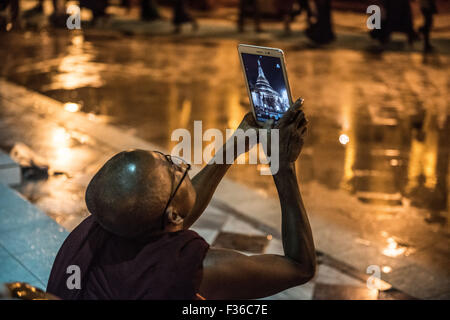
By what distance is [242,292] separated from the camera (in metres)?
1.65

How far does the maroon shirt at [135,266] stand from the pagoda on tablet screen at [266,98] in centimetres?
54

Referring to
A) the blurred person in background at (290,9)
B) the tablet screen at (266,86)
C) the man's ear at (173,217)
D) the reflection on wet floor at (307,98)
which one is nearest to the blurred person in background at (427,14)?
the reflection on wet floor at (307,98)

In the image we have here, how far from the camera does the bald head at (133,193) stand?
1472mm

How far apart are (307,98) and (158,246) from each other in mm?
7039

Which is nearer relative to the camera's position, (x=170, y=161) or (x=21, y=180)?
(x=170, y=161)

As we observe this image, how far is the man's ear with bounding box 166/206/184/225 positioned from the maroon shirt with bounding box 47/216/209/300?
0.10 ft

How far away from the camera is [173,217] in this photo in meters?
1.53

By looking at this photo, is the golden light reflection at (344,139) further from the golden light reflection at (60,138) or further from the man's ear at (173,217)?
the man's ear at (173,217)

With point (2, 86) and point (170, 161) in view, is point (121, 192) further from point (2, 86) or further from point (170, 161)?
point (2, 86)

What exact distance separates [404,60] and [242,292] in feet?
34.7

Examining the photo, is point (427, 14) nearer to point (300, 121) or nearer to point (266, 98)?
point (266, 98)

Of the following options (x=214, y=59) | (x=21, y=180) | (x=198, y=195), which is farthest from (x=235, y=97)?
(x=198, y=195)

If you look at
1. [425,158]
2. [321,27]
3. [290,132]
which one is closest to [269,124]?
[290,132]

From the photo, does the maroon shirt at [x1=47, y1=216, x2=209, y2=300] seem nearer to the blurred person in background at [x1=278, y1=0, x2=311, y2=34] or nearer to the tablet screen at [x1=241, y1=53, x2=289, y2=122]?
the tablet screen at [x1=241, y1=53, x2=289, y2=122]
